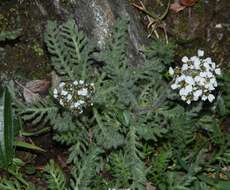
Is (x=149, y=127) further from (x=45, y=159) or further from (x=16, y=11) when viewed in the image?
(x=16, y=11)

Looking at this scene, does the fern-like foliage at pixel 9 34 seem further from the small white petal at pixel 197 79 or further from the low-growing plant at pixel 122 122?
the small white petal at pixel 197 79

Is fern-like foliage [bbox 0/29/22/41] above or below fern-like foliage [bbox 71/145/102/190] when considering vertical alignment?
above

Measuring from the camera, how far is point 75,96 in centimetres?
367

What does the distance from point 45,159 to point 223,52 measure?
1.78 metres

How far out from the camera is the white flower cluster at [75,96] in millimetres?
3668

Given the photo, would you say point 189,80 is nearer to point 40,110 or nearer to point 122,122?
point 122,122

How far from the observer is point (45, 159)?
4629 mm

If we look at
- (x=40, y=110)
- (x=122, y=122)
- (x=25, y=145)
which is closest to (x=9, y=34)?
(x=40, y=110)

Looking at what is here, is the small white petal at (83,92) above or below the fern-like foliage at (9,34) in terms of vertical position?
below

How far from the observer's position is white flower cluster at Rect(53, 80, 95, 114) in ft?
12.0

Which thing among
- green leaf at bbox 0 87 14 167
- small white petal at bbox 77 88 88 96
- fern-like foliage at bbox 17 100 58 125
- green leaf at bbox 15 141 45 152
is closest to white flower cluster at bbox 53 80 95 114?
small white petal at bbox 77 88 88 96

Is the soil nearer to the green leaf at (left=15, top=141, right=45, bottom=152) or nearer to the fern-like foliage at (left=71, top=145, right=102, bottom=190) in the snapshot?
the green leaf at (left=15, top=141, right=45, bottom=152)

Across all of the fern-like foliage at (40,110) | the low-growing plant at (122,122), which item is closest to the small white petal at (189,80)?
the low-growing plant at (122,122)

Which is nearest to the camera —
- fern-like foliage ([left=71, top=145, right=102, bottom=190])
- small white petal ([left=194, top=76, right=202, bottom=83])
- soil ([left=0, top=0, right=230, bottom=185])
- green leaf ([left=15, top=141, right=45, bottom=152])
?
small white petal ([left=194, top=76, right=202, bottom=83])
